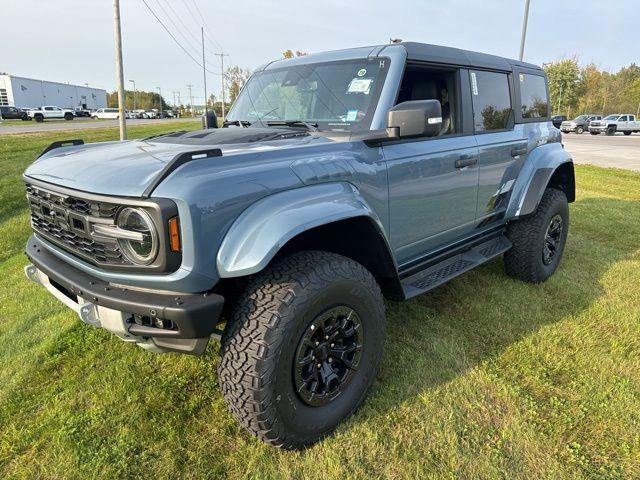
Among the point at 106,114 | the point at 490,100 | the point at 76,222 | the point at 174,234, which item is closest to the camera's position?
the point at 174,234

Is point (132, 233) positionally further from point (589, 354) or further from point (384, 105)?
point (589, 354)

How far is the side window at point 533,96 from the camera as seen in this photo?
436 cm

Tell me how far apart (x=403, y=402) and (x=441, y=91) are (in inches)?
90.9

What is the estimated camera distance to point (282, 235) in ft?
6.60

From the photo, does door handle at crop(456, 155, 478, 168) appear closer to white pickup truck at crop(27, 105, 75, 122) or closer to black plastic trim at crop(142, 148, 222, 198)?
black plastic trim at crop(142, 148, 222, 198)

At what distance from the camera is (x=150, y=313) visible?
6.33 feet

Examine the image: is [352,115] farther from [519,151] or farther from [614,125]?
[614,125]

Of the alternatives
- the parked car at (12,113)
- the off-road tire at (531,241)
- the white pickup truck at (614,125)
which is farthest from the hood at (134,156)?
the parked car at (12,113)

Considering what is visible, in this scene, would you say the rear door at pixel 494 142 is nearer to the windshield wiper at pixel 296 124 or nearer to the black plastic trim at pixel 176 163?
the windshield wiper at pixel 296 124

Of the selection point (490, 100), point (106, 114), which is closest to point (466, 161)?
point (490, 100)

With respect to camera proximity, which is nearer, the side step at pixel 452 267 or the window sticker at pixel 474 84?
the side step at pixel 452 267

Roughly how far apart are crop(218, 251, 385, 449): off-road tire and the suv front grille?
605mm

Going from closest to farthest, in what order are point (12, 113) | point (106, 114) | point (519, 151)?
point (519, 151) < point (12, 113) < point (106, 114)

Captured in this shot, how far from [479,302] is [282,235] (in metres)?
2.56
